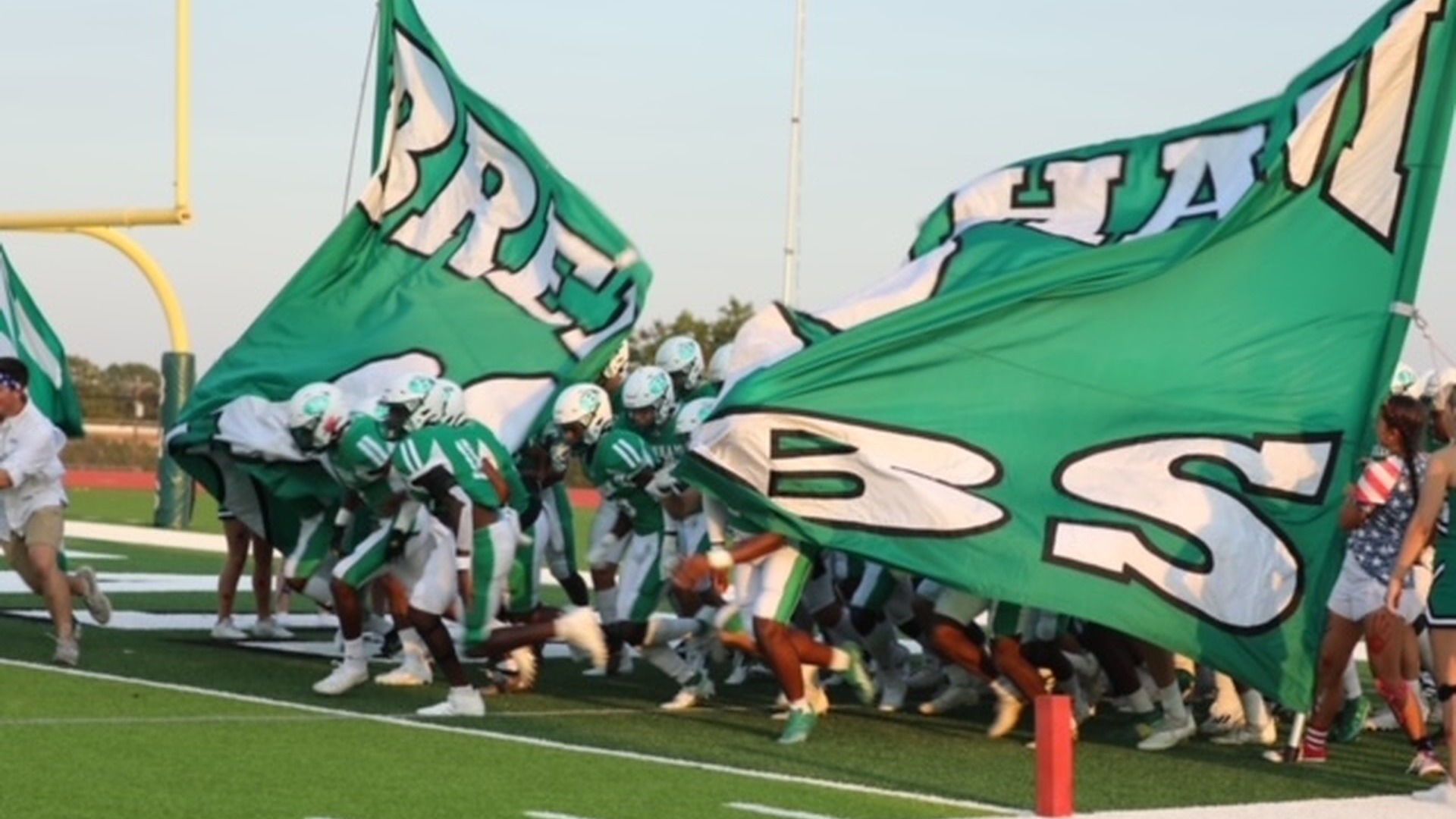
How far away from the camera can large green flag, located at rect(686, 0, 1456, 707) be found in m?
12.3

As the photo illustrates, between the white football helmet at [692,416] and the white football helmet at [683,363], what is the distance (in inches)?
45.4

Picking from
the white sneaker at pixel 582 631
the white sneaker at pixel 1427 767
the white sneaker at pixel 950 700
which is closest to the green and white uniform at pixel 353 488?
the white sneaker at pixel 582 631

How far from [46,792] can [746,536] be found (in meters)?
3.90

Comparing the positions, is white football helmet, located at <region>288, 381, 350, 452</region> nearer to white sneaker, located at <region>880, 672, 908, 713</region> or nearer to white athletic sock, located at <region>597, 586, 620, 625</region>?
white athletic sock, located at <region>597, 586, 620, 625</region>

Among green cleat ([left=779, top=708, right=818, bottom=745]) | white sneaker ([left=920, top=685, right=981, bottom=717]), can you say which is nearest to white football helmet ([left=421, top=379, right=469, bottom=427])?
green cleat ([left=779, top=708, right=818, bottom=745])

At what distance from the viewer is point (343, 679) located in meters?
13.6

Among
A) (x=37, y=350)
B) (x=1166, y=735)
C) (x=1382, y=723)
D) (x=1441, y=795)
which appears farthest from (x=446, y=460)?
(x=37, y=350)

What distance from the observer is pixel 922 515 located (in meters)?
12.5

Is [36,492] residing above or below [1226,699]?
above

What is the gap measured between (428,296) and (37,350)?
8.33 ft

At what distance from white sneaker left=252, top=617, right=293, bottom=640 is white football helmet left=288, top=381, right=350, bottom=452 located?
86.3 inches

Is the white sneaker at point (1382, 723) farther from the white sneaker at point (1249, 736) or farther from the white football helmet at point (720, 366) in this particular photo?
the white football helmet at point (720, 366)

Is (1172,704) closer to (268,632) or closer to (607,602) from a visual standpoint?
(607,602)

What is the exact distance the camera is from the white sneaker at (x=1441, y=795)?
35.0ft
